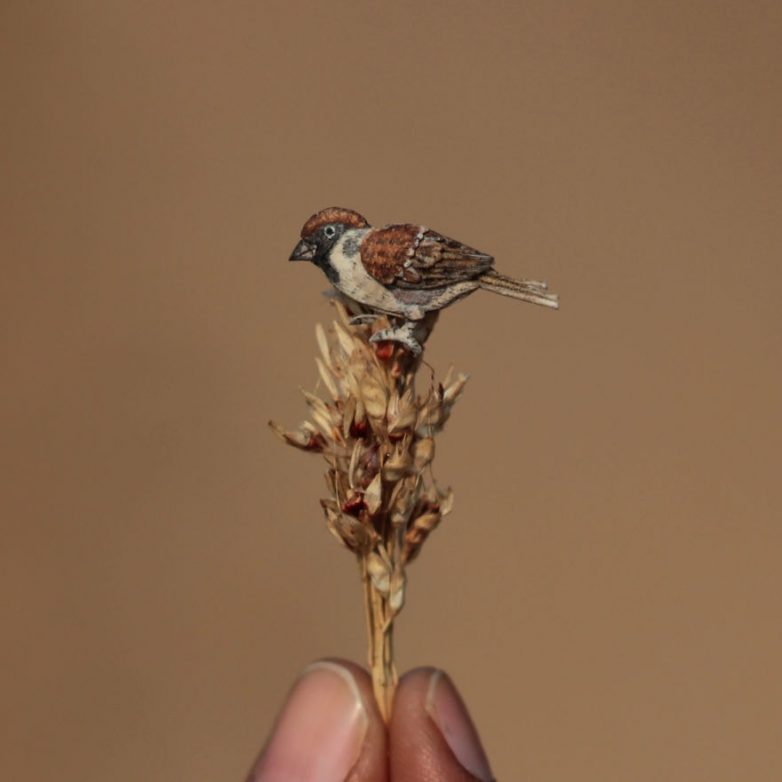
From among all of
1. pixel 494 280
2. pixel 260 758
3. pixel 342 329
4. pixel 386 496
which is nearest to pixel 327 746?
pixel 260 758

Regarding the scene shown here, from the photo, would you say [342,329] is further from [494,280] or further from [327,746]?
[327,746]

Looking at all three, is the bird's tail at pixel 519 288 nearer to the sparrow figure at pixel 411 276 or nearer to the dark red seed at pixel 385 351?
the sparrow figure at pixel 411 276

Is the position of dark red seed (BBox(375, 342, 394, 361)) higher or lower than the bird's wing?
lower

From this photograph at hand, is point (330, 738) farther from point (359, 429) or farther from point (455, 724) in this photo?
point (359, 429)

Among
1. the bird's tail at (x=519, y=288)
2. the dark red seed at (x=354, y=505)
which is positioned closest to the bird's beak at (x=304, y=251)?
the bird's tail at (x=519, y=288)

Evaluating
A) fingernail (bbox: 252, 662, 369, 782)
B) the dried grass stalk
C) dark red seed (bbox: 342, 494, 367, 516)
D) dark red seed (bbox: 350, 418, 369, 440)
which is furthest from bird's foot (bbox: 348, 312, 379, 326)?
fingernail (bbox: 252, 662, 369, 782)

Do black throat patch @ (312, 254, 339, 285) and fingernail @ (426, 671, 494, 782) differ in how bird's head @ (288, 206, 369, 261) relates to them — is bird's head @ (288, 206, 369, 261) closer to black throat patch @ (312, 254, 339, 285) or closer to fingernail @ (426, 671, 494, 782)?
black throat patch @ (312, 254, 339, 285)

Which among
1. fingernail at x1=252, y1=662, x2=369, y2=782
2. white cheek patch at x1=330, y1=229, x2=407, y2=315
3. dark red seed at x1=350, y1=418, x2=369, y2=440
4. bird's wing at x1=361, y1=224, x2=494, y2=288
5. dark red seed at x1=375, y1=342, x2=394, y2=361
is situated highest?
bird's wing at x1=361, y1=224, x2=494, y2=288
